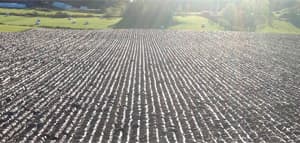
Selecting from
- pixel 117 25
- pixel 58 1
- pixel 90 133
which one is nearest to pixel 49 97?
pixel 90 133

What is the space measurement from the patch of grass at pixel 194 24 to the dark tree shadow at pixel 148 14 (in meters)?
1.58

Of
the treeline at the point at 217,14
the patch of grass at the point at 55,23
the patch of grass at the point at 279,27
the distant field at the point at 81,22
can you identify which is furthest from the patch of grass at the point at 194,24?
the patch of grass at the point at 55,23

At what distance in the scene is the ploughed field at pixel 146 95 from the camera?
11461mm

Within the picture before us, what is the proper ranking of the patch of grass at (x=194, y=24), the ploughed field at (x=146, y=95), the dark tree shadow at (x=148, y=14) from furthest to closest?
the dark tree shadow at (x=148, y=14) → the patch of grass at (x=194, y=24) → the ploughed field at (x=146, y=95)

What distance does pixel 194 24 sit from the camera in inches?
2351

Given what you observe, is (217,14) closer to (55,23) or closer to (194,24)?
(194,24)

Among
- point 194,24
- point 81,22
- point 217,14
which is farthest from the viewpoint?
point 217,14

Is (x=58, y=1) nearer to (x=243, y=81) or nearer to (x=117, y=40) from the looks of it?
(x=117, y=40)

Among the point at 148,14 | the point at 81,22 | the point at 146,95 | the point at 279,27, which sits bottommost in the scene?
the point at 279,27

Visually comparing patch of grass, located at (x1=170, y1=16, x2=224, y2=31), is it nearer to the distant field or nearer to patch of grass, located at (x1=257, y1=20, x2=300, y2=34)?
the distant field

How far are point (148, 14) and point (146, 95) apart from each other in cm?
5046

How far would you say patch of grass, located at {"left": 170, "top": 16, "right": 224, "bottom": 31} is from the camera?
57.0 meters

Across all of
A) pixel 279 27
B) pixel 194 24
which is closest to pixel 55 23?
pixel 194 24

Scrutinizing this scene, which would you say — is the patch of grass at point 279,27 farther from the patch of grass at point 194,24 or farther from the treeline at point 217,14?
the patch of grass at point 194,24
